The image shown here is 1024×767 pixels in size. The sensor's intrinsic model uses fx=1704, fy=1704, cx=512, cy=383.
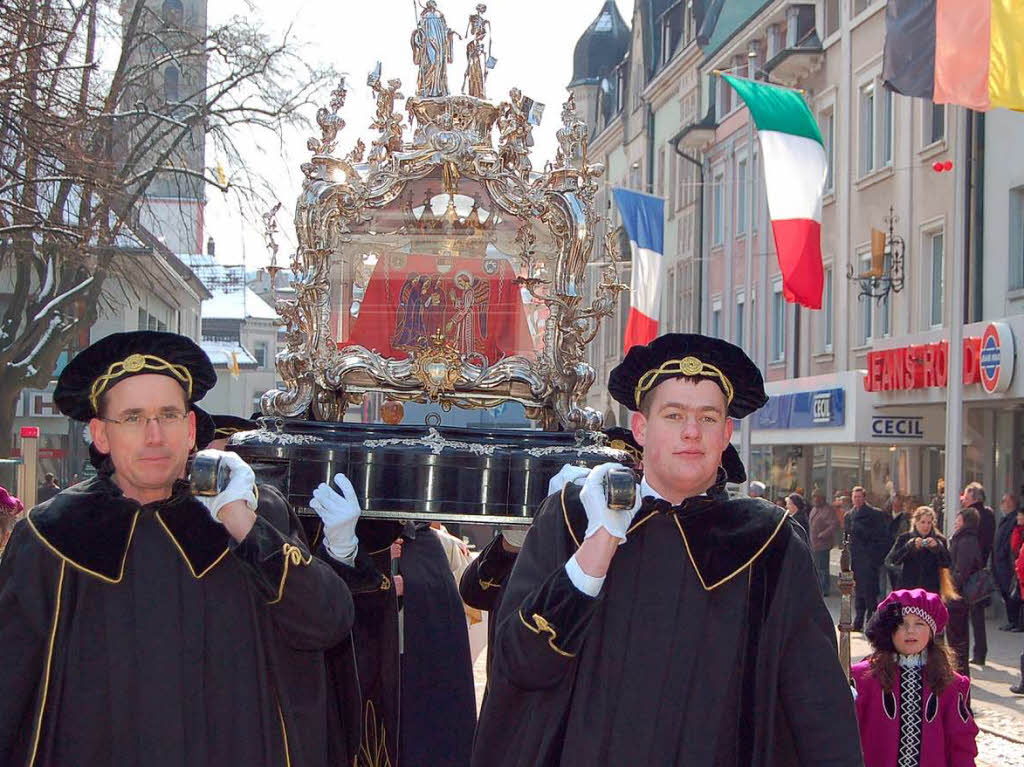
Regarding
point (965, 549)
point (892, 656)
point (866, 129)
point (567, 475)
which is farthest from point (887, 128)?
point (567, 475)

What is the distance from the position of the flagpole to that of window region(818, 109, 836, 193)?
10.5m

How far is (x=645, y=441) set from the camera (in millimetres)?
4457

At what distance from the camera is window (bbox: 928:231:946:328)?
901 inches

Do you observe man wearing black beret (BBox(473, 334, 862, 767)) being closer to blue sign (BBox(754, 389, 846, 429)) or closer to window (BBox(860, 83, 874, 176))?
blue sign (BBox(754, 389, 846, 429))

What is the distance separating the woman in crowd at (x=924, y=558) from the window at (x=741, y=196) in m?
18.4

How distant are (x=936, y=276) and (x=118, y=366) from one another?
19.9 meters

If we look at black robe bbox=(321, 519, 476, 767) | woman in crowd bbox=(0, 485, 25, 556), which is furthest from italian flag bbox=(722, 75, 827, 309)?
black robe bbox=(321, 519, 476, 767)

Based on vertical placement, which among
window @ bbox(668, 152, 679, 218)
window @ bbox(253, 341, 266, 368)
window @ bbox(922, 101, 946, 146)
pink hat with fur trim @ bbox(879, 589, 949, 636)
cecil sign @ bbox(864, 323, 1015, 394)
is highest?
window @ bbox(668, 152, 679, 218)

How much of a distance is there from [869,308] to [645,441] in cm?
2155

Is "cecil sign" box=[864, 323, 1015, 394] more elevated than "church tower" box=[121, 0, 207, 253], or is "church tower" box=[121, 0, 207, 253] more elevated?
"church tower" box=[121, 0, 207, 253]

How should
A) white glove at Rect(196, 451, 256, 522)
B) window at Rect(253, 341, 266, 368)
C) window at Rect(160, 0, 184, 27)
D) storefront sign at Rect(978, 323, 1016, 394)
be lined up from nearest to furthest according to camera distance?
white glove at Rect(196, 451, 256, 522) → storefront sign at Rect(978, 323, 1016, 394) → window at Rect(160, 0, 184, 27) → window at Rect(253, 341, 266, 368)

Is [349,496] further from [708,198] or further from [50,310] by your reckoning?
[708,198]

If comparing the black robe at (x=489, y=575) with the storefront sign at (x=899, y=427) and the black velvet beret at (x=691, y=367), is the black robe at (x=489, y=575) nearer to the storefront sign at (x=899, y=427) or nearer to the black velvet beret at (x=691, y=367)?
the black velvet beret at (x=691, y=367)

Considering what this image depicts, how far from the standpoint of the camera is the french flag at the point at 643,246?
2542 cm
